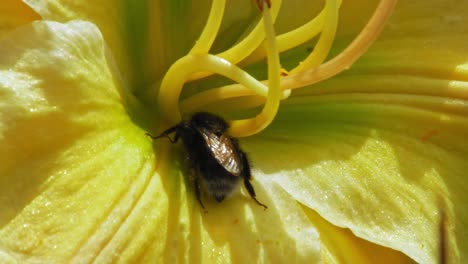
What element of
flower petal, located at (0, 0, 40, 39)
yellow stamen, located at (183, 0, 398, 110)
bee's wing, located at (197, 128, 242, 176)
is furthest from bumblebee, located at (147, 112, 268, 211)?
flower petal, located at (0, 0, 40, 39)

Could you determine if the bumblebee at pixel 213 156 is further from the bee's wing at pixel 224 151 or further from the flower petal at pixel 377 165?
the flower petal at pixel 377 165

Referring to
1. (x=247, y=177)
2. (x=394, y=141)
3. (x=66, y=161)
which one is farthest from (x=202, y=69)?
(x=394, y=141)

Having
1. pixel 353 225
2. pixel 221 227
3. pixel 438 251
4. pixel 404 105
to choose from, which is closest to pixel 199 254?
pixel 221 227

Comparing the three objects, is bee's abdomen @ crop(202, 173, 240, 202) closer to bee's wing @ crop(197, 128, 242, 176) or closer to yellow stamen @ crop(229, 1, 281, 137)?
bee's wing @ crop(197, 128, 242, 176)

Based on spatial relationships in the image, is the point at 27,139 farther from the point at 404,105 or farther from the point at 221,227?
the point at 404,105

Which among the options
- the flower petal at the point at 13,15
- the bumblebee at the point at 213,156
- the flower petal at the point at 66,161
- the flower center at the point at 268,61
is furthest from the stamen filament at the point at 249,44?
the flower petal at the point at 13,15

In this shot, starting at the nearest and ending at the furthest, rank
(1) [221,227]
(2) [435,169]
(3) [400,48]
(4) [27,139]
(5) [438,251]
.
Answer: (4) [27,139], (1) [221,227], (5) [438,251], (2) [435,169], (3) [400,48]

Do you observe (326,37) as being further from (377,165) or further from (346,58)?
(377,165)
